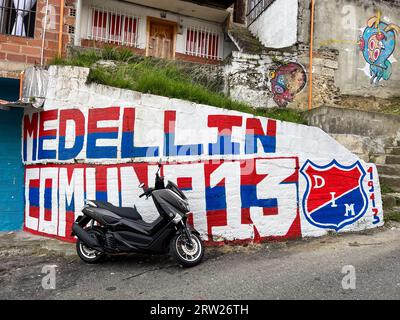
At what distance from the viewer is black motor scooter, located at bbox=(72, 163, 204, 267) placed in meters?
4.45

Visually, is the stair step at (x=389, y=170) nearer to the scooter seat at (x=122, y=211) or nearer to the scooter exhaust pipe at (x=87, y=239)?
the scooter seat at (x=122, y=211)

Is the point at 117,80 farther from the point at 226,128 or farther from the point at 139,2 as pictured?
the point at 139,2

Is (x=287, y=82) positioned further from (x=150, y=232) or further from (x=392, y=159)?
(x=150, y=232)

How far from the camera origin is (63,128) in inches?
254

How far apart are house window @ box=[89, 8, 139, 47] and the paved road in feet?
24.5

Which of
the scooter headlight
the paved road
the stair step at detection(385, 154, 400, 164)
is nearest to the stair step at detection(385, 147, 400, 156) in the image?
the stair step at detection(385, 154, 400, 164)

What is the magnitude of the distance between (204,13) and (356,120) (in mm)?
6654

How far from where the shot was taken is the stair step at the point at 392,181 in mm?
6656

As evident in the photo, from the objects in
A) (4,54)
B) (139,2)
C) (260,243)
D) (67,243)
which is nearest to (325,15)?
(139,2)

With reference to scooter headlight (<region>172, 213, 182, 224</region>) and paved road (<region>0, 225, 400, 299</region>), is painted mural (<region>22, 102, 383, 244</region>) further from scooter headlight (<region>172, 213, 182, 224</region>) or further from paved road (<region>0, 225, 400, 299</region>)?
scooter headlight (<region>172, 213, 182, 224</region>)

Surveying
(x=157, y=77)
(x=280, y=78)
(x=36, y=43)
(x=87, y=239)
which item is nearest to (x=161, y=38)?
(x=280, y=78)

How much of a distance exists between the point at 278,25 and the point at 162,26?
12.7ft

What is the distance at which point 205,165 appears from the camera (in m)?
5.52

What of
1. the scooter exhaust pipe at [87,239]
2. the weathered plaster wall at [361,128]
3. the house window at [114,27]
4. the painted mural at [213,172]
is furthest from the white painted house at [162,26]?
the scooter exhaust pipe at [87,239]
